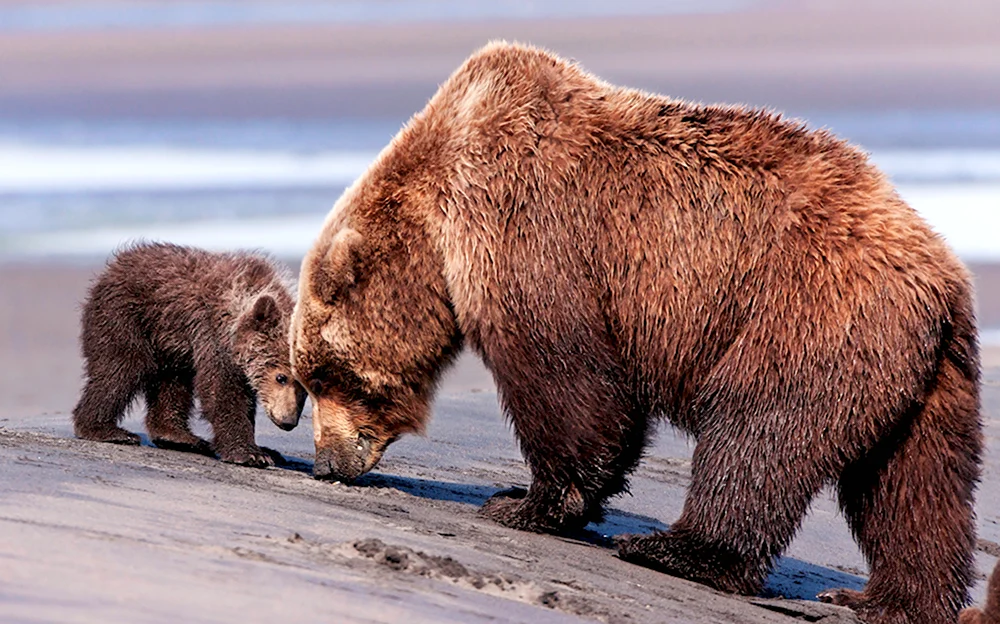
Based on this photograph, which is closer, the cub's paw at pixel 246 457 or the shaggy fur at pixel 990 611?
the shaggy fur at pixel 990 611

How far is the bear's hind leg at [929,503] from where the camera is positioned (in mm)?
5863

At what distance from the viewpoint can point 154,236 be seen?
16.9 meters

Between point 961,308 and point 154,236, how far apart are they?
12520 mm

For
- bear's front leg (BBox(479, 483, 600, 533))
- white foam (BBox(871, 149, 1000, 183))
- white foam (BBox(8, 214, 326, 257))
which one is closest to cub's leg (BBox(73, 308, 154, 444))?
bear's front leg (BBox(479, 483, 600, 533))

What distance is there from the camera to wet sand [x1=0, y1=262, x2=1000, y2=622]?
427cm

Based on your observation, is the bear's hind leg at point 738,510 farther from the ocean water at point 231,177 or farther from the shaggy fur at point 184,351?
the ocean water at point 231,177

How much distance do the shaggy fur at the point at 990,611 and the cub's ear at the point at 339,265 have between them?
289cm

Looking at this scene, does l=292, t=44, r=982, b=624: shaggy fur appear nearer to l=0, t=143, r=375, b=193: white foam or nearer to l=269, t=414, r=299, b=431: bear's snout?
l=269, t=414, r=299, b=431: bear's snout

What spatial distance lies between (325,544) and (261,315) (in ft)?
8.58

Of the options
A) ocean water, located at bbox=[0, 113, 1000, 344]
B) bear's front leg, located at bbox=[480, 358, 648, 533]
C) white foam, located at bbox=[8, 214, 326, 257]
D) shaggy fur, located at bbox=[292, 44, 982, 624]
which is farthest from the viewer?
ocean water, located at bbox=[0, 113, 1000, 344]

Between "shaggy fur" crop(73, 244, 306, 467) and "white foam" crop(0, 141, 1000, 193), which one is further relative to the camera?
"white foam" crop(0, 141, 1000, 193)

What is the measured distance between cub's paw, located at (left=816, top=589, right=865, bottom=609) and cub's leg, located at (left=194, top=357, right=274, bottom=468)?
107 inches

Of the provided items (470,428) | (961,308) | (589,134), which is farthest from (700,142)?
(470,428)

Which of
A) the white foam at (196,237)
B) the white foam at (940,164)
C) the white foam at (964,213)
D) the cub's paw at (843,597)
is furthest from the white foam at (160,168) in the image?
the cub's paw at (843,597)
